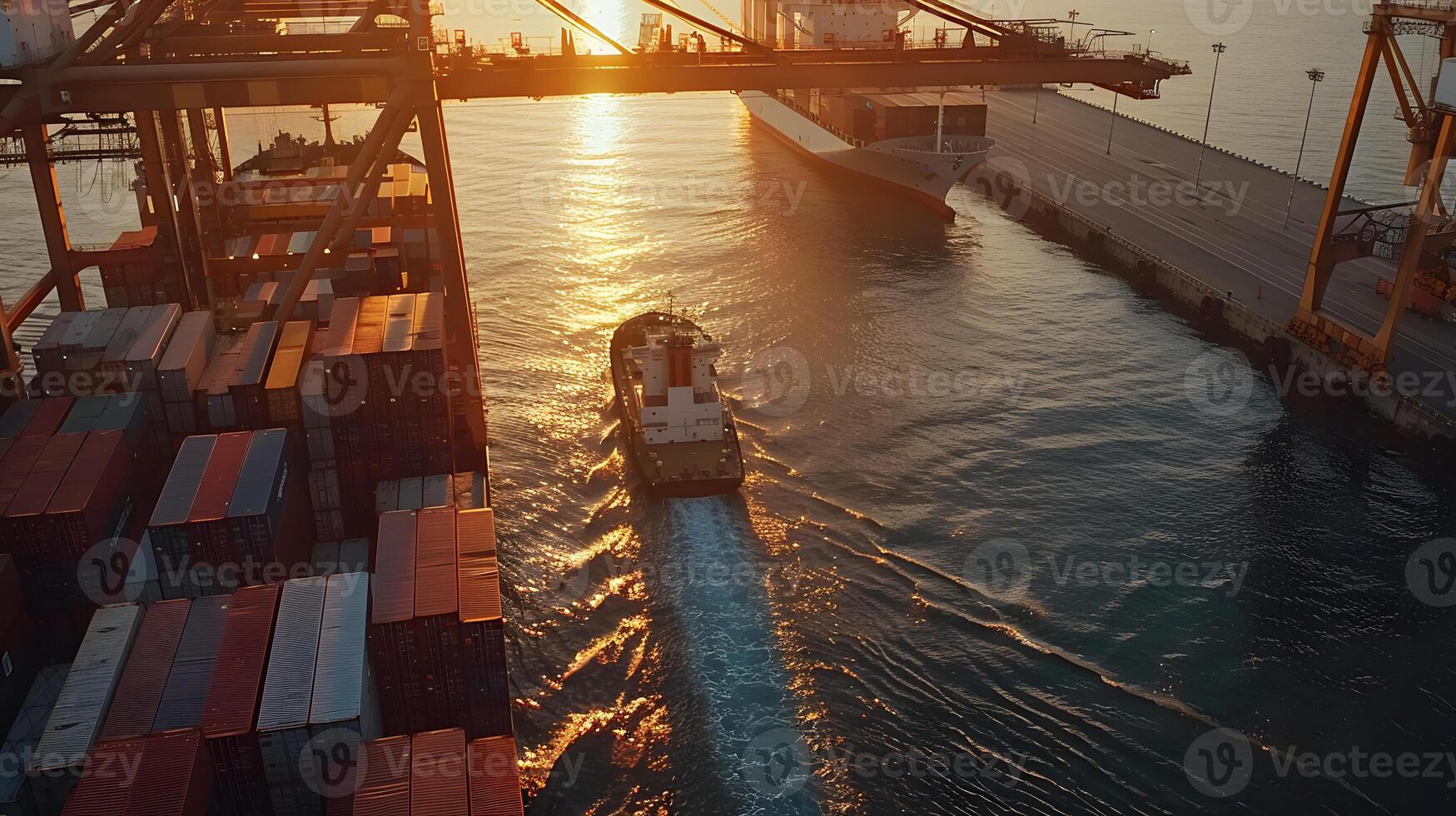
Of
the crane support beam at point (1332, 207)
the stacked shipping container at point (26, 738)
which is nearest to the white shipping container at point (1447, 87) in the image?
the crane support beam at point (1332, 207)

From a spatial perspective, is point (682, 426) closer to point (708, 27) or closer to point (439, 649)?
point (708, 27)

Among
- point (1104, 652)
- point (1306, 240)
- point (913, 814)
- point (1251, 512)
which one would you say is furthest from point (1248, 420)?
point (913, 814)

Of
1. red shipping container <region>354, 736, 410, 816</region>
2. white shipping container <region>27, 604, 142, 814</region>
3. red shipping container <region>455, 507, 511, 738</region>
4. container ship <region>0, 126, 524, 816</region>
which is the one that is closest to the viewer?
white shipping container <region>27, 604, 142, 814</region>

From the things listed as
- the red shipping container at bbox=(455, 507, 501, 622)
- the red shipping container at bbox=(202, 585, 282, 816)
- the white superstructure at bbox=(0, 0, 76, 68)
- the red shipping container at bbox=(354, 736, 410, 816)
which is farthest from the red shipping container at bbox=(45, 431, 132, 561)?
the white superstructure at bbox=(0, 0, 76, 68)

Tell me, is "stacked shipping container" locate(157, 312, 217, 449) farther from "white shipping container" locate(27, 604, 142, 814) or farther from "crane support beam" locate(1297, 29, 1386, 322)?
"crane support beam" locate(1297, 29, 1386, 322)

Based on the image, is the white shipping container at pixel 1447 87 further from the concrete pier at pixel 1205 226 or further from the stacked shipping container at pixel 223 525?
the stacked shipping container at pixel 223 525

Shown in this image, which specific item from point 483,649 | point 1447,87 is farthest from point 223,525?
point 1447,87

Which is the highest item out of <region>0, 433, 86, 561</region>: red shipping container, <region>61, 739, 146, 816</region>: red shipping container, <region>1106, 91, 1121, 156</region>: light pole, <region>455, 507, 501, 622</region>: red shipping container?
<region>1106, 91, 1121, 156</region>: light pole
